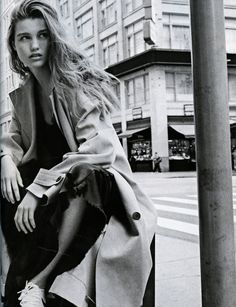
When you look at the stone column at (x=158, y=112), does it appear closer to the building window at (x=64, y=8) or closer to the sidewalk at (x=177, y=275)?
the building window at (x=64, y=8)

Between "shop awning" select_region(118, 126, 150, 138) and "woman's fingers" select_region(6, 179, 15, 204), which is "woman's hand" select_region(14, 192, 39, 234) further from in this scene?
"shop awning" select_region(118, 126, 150, 138)

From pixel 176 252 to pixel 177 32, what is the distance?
6.29 ft

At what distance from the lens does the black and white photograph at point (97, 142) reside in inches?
74.9

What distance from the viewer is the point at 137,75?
220 centimetres

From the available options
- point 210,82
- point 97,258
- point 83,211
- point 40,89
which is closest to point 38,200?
point 83,211

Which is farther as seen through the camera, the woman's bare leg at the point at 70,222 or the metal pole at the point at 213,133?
the metal pole at the point at 213,133

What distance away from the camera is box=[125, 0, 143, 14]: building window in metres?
2.19

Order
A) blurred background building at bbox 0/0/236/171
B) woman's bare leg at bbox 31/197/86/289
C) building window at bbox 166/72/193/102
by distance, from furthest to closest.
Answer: building window at bbox 166/72/193/102 → blurred background building at bbox 0/0/236/171 → woman's bare leg at bbox 31/197/86/289

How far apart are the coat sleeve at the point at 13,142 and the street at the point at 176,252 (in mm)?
501

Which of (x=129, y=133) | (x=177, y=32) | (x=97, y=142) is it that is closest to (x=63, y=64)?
(x=97, y=142)

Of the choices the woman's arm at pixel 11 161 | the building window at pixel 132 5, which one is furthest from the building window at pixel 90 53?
the woman's arm at pixel 11 161

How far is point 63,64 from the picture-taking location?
194cm

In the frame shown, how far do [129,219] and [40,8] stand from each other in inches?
→ 34.0

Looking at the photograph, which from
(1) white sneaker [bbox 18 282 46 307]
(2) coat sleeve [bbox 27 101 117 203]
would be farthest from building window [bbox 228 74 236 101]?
(1) white sneaker [bbox 18 282 46 307]
